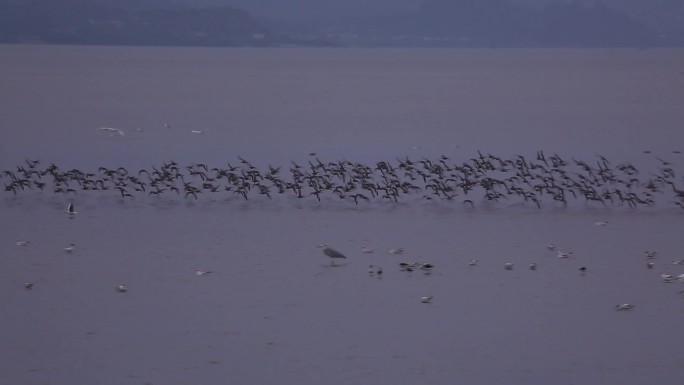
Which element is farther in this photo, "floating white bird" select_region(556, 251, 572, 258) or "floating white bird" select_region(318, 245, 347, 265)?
"floating white bird" select_region(556, 251, 572, 258)

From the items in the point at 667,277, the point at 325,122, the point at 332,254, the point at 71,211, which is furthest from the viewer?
the point at 325,122

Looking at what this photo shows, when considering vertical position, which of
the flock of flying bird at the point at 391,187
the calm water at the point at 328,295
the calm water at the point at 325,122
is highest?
the calm water at the point at 325,122

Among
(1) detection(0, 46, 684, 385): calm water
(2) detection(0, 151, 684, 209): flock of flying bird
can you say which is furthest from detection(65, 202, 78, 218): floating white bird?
(2) detection(0, 151, 684, 209): flock of flying bird

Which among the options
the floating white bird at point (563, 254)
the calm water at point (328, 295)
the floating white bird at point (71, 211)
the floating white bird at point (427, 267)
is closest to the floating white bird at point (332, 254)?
the calm water at point (328, 295)

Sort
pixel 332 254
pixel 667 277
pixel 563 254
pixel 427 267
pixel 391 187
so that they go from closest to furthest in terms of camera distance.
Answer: pixel 667 277 < pixel 427 267 < pixel 332 254 < pixel 563 254 < pixel 391 187

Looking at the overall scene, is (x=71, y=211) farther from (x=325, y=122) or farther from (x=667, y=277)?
(x=325, y=122)

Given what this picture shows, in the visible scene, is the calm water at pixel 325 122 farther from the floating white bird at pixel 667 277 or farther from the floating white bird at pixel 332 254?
the floating white bird at pixel 667 277

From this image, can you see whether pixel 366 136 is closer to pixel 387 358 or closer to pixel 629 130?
pixel 629 130

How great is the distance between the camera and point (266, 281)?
11828 millimetres

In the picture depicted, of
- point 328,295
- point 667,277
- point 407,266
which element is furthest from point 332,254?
point 667,277

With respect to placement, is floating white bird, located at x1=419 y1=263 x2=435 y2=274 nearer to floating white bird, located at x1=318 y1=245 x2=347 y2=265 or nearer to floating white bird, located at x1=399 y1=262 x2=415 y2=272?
floating white bird, located at x1=399 y1=262 x2=415 y2=272

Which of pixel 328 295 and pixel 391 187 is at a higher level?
pixel 391 187

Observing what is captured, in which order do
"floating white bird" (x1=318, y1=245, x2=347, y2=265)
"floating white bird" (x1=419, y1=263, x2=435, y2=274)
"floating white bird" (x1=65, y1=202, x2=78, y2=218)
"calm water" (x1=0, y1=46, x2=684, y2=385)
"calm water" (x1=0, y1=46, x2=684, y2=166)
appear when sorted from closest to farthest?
"calm water" (x1=0, y1=46, x2=684, y2=385) → "floating white bird" (x1=419, y1=263, x2=435, y2=274) → "floating white bird" (x1=318, y1=245, x2=347, y2=265) → "floating white bird" (x1=65, y1=202, x2=78, y2=218) → "calm water" (x1=0, y1=46, x2=684, y2=166)

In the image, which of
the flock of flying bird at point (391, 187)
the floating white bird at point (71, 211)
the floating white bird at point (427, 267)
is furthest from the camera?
the flock of flying bird at point (391, 187)
